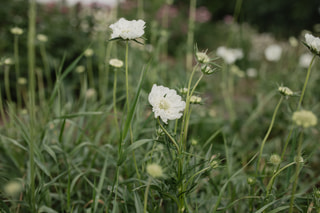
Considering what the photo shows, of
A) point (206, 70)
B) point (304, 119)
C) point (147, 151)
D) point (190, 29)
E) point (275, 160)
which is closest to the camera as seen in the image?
point (304, 119)

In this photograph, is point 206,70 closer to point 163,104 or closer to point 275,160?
point 163,104

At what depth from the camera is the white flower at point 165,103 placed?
628 mm

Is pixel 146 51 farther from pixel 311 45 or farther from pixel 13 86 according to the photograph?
pixel 311 45

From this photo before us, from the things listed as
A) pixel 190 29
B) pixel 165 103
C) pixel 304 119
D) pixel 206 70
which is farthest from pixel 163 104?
pixel 190 29

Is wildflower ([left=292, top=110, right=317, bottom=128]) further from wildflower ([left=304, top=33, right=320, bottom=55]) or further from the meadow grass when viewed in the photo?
wildflower ([left=304, top=33, right=320, bottom=55])

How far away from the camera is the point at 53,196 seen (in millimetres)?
966

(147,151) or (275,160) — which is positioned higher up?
(275,160)

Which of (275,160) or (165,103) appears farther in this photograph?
(275,160)

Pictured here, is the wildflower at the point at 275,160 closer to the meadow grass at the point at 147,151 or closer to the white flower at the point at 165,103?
the meadow grass at the point at 147,151

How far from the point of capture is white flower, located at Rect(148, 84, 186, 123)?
63 centimetres

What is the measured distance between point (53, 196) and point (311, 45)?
101cm

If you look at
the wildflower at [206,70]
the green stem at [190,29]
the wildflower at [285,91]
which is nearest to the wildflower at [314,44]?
the wildflower at [285,91]

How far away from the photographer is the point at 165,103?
65cm

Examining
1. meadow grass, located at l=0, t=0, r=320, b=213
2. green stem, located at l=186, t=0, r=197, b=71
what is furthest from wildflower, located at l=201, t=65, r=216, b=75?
green stem, located at l=186, t=0, r=197, b=71
